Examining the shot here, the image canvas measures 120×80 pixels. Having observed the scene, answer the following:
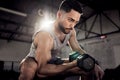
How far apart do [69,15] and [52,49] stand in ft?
1.53

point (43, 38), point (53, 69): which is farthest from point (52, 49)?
point (53, 69)

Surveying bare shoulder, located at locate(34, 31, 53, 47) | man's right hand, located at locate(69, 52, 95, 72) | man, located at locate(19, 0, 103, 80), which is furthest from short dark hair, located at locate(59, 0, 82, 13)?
man's right hand, located at locate(69, 52, 95, 72)

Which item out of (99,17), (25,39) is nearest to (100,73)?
(99,17)

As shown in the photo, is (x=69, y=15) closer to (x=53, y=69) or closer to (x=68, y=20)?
(x=68, y=20)

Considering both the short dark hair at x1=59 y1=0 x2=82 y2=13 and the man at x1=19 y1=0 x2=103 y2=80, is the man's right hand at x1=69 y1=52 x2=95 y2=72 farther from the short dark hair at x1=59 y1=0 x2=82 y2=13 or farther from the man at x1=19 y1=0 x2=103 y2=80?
the short dark hair at x1=59 y1=0 x2=82 y2=13

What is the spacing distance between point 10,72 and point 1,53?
2.77 meters

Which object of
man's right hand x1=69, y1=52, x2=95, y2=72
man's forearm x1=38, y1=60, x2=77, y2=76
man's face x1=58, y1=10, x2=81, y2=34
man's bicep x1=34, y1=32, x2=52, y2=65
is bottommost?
man's forearm x1=38, y1=60, x2=77, y2=76

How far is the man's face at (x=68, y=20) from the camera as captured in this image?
221 cm

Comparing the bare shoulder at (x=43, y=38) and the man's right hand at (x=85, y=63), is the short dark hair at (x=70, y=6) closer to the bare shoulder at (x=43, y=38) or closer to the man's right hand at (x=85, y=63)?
the bare shoulder at (x=43, y=38)

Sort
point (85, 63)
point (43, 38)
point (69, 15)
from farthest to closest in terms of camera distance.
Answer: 1. point (69, 15)
2. point (43, 38)
3. point (85, 63)

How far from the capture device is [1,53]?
9992 millimetres

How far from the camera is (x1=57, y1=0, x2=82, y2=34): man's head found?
2.21m

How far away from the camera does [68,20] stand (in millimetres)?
2227

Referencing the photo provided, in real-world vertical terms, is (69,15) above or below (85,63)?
above
